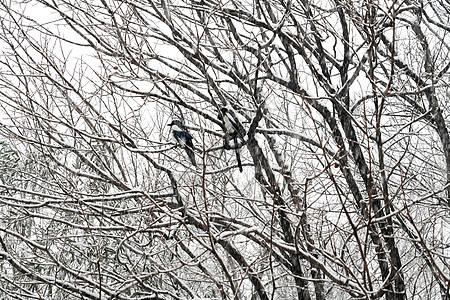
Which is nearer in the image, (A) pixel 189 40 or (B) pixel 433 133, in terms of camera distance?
(A) pixel 189 40

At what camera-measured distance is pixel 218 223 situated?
4.66 m

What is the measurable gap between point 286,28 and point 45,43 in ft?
8.21

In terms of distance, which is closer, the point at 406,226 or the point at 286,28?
the point at 406,226

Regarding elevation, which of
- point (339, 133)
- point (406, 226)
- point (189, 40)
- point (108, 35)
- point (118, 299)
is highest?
point (108, 35)

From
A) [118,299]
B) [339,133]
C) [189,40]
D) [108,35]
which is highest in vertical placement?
[108,35]

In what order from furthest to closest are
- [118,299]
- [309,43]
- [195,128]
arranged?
[309,43] < [195,128] < [118,299]

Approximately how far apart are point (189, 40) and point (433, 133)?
4604mm

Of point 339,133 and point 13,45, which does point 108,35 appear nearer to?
point 13,45

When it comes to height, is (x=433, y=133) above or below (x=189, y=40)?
above

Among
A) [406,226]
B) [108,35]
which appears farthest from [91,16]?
[406,226]

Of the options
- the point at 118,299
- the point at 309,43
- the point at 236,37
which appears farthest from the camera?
the point at 309,43

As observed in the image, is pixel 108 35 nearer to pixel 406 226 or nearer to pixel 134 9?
pixel 134 9

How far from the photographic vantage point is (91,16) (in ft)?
15.5

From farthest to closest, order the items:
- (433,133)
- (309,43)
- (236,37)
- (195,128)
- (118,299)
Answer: (433,133) < (309,43) < (236,37) < (195,128) < (118,299)
